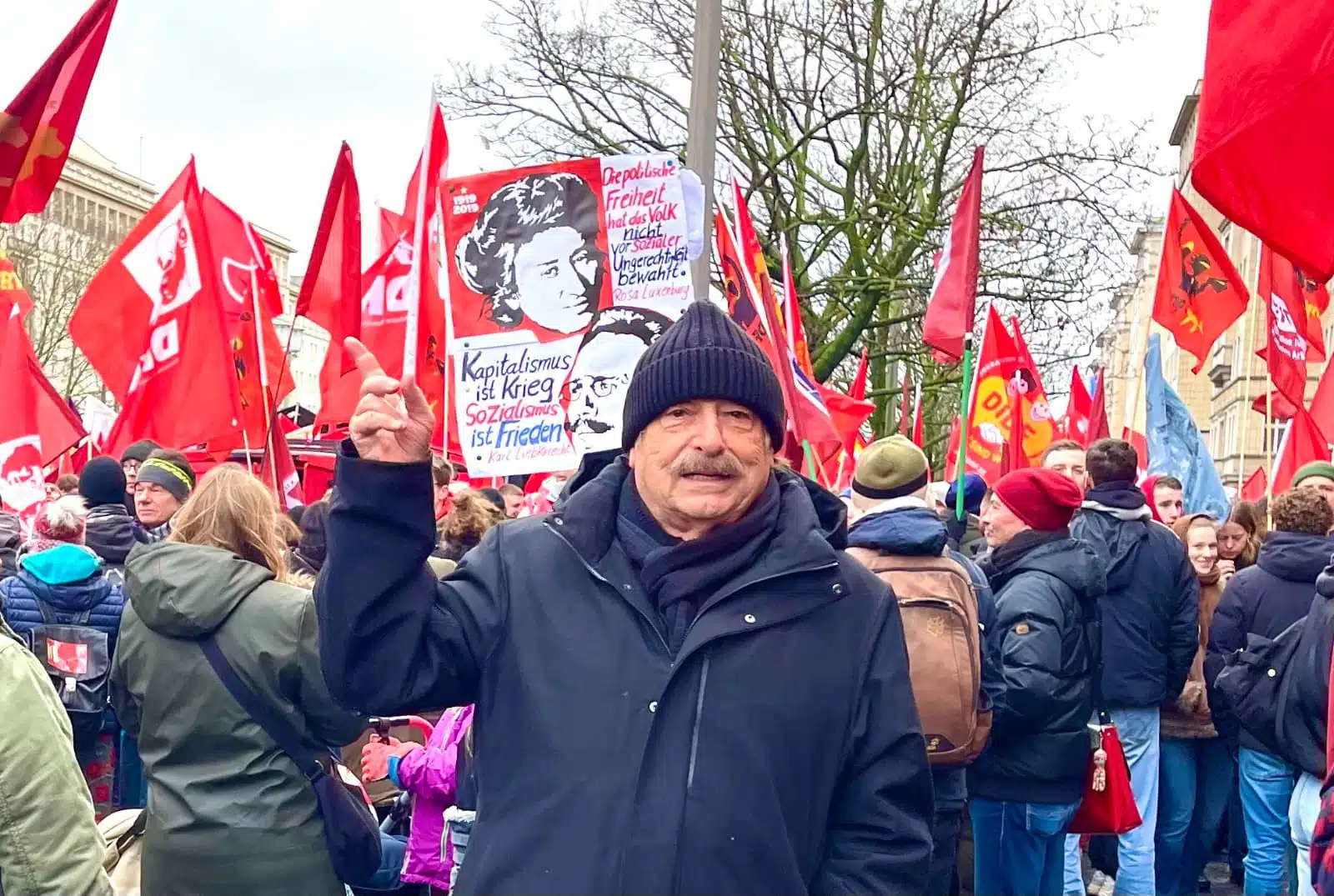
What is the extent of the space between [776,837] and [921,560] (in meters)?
2.52

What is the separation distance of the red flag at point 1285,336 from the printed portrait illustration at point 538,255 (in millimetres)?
6051

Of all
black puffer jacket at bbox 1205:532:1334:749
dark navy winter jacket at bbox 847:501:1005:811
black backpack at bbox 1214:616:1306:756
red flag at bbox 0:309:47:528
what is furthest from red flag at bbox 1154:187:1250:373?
red flag at bbox 0:309:47:528

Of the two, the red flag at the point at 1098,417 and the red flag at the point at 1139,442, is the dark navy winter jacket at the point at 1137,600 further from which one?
the red flag at the point at 1139,442

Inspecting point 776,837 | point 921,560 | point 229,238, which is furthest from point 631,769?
point 229,238

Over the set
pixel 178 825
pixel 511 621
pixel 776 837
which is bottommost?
pixel 178 825

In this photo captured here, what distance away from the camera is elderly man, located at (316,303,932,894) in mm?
2473

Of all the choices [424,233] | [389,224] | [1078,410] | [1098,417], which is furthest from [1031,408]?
[424,233]

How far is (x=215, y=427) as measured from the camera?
9258mm

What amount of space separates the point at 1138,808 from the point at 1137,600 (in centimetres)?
88

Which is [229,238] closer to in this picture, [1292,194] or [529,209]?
[529,209]

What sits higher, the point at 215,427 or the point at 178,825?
the point at 215,427

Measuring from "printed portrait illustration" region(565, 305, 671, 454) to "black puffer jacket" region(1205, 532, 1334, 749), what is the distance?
2566mm

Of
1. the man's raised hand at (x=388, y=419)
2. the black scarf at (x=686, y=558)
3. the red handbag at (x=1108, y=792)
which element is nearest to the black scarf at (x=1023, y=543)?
the red handbag at (x=1108, y=792)

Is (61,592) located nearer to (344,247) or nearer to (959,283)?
(344,247)
